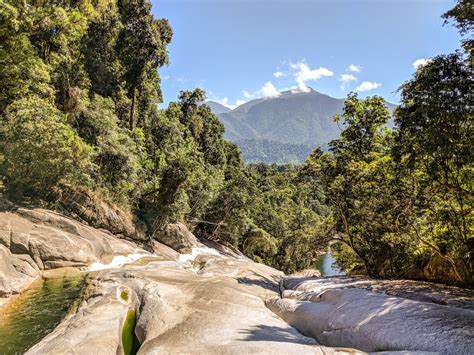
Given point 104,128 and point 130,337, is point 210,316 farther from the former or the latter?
point 104,128

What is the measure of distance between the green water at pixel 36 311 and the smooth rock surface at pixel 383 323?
28.0 feet

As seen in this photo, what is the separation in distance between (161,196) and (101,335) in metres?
24.9

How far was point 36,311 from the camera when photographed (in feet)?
39.5

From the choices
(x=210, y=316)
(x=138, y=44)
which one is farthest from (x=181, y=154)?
(x=210, y=316)

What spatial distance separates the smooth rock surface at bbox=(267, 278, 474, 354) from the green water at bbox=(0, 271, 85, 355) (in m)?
8.55

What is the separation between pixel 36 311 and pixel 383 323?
40.3 ft

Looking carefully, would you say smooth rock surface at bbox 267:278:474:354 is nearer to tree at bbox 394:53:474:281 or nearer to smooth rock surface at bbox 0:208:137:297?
tree at bbox 394:53:474:281

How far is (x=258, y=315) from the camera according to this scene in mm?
11078

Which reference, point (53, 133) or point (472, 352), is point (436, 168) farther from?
point (53, 133)

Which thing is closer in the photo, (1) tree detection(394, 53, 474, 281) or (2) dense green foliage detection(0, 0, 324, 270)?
(1) tree detection(394, 53, 474, 281)

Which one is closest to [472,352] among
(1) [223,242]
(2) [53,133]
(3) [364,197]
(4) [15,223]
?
(3) [364,197]

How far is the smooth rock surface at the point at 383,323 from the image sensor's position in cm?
649

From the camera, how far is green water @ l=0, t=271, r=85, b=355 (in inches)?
385

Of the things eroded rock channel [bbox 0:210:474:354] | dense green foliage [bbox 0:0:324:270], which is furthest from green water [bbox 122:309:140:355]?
dense green foliage [bbox 0:0:324:270]
